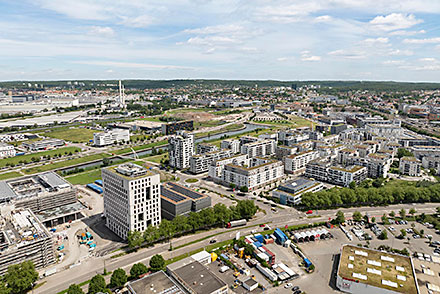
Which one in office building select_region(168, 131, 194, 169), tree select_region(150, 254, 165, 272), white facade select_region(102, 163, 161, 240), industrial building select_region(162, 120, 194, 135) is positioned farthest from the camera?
industrial building select_region(162, 120, 194, 135)

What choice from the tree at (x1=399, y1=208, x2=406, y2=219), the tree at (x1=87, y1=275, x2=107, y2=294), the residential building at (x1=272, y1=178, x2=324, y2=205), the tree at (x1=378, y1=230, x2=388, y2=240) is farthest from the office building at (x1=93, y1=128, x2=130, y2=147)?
the tree at (x1=399, y1=208, x2=406, y2=219)

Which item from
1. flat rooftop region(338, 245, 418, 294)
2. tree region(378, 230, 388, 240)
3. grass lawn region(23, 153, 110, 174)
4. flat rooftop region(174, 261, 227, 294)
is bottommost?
grass lawn region(23, 153, 110, 174)

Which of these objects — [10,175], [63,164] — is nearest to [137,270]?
[10,175]

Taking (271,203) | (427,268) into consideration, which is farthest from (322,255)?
(271,203)

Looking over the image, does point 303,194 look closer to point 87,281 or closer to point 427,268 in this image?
point 427,268

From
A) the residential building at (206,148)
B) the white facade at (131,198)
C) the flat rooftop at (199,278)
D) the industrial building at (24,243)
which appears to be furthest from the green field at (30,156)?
the flat rooftop at (199,278)

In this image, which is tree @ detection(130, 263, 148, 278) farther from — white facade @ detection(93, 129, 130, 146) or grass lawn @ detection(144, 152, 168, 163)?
white facade @ detection(93, 129, 130, 146)
